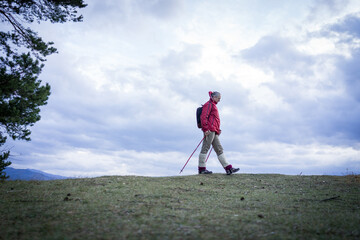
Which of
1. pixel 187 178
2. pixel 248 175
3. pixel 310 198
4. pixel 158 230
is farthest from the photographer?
pixel 248 175

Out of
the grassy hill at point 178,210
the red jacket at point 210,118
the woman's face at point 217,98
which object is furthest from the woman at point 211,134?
the grassy hill at point 178,210

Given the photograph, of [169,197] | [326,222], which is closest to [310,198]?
[326,222]

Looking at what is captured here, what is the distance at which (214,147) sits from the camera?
416 inches

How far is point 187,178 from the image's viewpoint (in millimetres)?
9250

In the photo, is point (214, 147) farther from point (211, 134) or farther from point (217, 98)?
point (217, 98)

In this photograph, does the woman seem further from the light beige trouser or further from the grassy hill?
the grassy hill

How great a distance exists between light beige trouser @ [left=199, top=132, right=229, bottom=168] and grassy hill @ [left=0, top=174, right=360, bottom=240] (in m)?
1.77

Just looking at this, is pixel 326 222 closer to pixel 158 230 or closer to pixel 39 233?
pixel 158 230

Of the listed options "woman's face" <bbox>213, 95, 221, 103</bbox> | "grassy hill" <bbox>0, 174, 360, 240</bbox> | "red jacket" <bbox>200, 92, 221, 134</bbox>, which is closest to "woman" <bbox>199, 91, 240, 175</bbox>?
"red jacket" <bbox>200, 92, 221, 134</bbox>

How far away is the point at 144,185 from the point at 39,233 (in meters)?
4.14

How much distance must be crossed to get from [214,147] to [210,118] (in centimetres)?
120

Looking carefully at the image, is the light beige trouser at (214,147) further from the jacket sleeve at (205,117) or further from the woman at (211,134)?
the jacket sleeve at (205,117)

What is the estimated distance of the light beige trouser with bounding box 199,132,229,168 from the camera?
1041cm

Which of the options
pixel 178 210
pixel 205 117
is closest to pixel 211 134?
pixel 205 117
